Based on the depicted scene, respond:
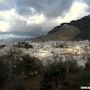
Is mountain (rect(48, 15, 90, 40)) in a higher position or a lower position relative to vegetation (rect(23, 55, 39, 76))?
higher

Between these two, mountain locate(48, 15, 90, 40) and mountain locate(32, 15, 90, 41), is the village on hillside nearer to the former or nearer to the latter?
mountain locate(48, 15, 90, 40)

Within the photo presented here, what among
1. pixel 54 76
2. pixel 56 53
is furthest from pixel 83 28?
pixel 54 76

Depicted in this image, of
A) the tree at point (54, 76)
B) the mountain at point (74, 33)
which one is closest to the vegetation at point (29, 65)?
the tree at point (54, 76)

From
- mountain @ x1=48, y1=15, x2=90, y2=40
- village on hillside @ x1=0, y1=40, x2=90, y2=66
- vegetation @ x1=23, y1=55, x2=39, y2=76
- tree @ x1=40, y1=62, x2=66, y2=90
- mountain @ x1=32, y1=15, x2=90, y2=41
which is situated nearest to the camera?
tree @ x1=40, y1=62, x2=66, y2=90

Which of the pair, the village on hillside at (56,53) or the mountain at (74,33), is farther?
the mountain at (74,33)

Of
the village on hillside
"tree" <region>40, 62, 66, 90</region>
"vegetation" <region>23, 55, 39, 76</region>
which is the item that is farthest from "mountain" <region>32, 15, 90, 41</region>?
"tree" <region>40, 62, 66, 90</region>

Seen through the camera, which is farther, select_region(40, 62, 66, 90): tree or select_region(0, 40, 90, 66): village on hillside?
select_region(0, 40, 90, 66): village on hillside

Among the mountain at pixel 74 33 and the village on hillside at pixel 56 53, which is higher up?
the mountain at pixel 74 33

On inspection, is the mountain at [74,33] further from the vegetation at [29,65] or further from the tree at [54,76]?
the tree at [54,76]

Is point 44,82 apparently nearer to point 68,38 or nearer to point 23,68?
point 23,68

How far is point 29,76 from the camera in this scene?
3169 cm

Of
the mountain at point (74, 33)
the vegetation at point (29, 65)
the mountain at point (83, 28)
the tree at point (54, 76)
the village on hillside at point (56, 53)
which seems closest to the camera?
the tree at point (54, 76)

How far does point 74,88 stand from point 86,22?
535ft

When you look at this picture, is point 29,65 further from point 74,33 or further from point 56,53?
point 74,33
